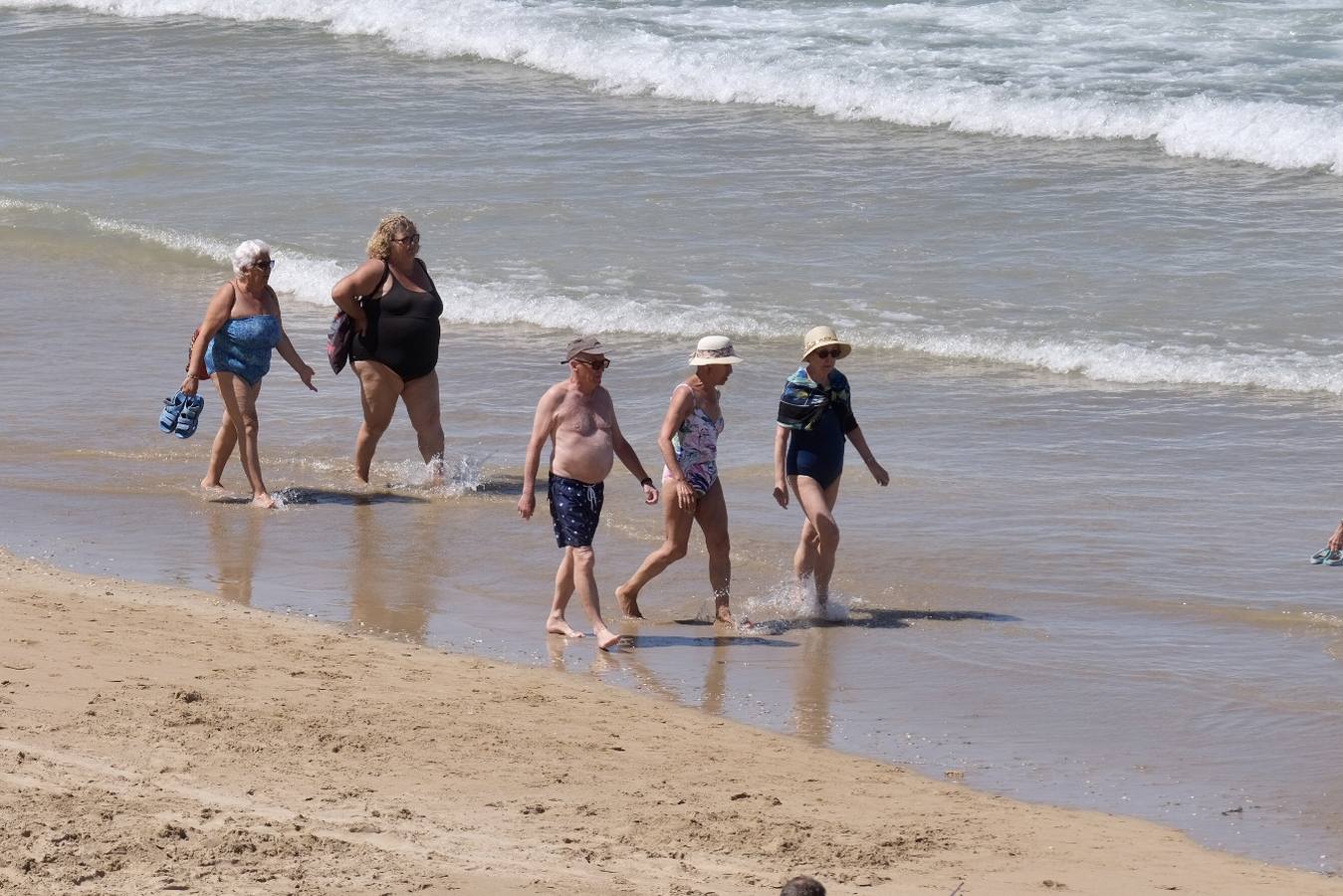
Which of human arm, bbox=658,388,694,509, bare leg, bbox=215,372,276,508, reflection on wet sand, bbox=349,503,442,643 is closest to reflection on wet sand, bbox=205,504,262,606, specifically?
bare leg, bbox=215,372,276,508

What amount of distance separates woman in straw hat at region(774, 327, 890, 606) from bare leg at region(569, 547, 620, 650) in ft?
→ 3.25

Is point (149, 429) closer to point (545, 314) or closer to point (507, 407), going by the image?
point (507, 407)

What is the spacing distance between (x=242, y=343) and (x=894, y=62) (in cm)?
1479

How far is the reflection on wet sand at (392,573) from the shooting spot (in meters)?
8.50

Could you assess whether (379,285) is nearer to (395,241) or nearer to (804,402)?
(395,241)

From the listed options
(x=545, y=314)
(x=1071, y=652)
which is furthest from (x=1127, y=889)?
(x=545, y=314)

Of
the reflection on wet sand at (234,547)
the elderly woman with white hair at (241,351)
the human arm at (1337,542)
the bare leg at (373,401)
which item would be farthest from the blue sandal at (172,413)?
the human arm at (1337,542)

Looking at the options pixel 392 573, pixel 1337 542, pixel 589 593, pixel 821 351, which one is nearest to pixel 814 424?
pixel 821 351

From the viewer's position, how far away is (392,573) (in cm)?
927

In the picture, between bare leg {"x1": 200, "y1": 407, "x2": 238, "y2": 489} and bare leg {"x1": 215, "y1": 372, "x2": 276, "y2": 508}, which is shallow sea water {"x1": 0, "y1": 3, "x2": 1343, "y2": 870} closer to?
bare leg {"x1": 200, "y1": 407, "x2": 238, "y2": 489}

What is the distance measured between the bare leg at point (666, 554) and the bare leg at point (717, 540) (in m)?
0.08

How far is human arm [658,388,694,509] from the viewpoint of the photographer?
8.48 meters

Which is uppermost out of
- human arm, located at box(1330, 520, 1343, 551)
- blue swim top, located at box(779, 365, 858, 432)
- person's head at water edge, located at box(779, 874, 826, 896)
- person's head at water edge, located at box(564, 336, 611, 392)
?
person's head at water edge, located at box(564, 336, 611, 392)

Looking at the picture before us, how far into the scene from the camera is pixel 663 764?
6602mm
